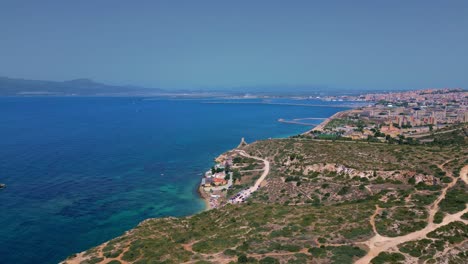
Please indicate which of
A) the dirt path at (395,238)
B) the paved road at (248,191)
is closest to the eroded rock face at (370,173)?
the paved road at (248,191)

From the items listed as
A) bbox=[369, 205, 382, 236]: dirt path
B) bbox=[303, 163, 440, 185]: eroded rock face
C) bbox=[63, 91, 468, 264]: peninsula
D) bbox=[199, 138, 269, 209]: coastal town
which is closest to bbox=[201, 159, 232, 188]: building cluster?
bbox=[199, 138, 269, 209]: coastal town

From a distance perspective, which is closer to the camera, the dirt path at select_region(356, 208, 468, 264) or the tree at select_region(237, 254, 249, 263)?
the tree at select_region(237, 254, 249, 263)

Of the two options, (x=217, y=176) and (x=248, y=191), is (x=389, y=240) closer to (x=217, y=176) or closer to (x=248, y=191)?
(x=248, y=191)

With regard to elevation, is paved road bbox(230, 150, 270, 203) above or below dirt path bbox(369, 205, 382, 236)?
below

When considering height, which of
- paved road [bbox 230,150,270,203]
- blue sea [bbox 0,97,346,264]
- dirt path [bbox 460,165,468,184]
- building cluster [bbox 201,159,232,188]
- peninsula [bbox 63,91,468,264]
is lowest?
blue sea [bbox 0,97,346,264]

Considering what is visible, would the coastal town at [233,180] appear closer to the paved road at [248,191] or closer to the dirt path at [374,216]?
the paved road at [248,191]

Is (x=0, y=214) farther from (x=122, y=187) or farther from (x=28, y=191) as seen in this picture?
(x=122, y=187)

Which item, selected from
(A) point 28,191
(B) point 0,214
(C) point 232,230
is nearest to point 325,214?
(C) point 232,230

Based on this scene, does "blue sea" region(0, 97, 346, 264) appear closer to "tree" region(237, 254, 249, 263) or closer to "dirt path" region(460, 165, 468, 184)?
"tree" region(237, 254, 249, 263)
